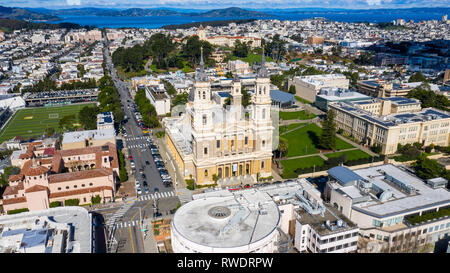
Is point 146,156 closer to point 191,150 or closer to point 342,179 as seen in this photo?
point 191,150

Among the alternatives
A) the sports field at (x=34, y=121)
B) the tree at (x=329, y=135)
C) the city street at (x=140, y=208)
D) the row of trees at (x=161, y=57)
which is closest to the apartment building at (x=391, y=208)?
the tree at (x=329, y=135)

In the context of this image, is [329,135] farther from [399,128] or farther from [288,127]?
[288,127]

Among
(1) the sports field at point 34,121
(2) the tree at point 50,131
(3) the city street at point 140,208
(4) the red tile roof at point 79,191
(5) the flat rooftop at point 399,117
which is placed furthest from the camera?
(1) the sports field at point 34,121

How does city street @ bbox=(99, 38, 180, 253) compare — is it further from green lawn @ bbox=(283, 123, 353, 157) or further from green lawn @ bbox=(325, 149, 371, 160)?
green lawn @ bbox=(325, 149, 371, 160)

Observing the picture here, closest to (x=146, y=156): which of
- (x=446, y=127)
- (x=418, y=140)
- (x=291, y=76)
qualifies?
(x=418, y=140)

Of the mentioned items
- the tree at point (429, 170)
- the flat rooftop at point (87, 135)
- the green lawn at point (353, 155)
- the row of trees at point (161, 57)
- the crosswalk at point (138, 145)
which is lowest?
the green lawn at point (353, 155)

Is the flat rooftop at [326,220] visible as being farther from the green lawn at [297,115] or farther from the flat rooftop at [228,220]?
the green lawn at [297,115]

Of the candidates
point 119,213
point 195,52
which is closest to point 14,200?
point 119,213
